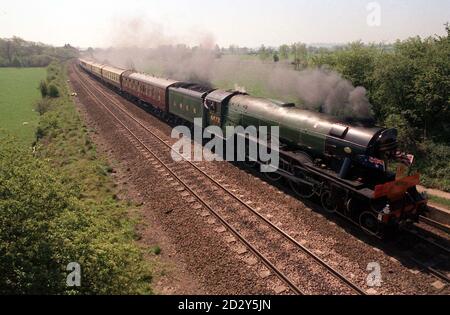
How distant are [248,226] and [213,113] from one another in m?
9.44

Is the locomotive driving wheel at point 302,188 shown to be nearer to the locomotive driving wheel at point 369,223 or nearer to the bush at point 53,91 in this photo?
the locomotive driving wheel at point 369,223

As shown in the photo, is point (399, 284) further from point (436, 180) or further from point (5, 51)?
point (5, 51)

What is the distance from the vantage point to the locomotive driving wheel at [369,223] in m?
11.3

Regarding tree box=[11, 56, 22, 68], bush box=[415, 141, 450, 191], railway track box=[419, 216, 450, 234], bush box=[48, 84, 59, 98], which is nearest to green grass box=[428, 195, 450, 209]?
bush box=[415, 141, 450, 191]

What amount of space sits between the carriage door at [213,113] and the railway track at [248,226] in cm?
298

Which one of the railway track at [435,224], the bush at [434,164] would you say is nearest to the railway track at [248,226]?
the railway track at [435,224]

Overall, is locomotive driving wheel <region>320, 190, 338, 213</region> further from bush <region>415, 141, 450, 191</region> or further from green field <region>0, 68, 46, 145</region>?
green field <region>0, 68, 46, 145</region>
